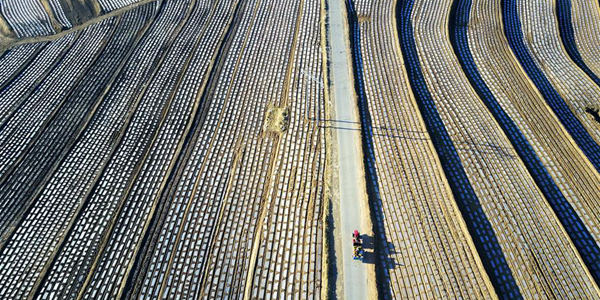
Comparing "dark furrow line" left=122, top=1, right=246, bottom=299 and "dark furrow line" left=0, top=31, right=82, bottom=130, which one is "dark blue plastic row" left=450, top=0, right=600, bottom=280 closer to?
"dark furrow line" left=122, top=1, right=246, bottom=299

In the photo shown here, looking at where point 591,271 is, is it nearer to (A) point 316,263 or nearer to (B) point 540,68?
(A) point 316,263

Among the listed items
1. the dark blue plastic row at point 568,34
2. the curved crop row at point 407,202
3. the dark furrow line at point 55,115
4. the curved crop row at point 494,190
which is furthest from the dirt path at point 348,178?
the dark furrow line at point 55,115

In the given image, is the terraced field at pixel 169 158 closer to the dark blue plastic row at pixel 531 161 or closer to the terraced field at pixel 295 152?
the terraced field at pixel 295 152

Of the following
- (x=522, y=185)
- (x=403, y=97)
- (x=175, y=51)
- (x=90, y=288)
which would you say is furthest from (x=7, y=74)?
(x=522, y=185)

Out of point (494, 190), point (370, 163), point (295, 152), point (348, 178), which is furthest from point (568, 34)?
point (295, 152)

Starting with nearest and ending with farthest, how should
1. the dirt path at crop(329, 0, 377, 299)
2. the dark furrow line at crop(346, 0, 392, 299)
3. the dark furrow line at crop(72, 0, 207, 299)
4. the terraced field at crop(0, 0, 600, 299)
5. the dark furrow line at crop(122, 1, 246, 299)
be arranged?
the dirt path at crop(329, 0, 377, 299) < the dark furrow line at crop(346, 0, 392, 299) < the terraced field at crop(0, 0, 600, 299) < the dark furrow line at crop(122, 1, 246, 299) < the dark furrow line at crop(72, 0, 207, 299)

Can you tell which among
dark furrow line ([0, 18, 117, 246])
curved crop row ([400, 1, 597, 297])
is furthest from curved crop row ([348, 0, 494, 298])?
dark furrow line ([0, 18, 117, 246])
